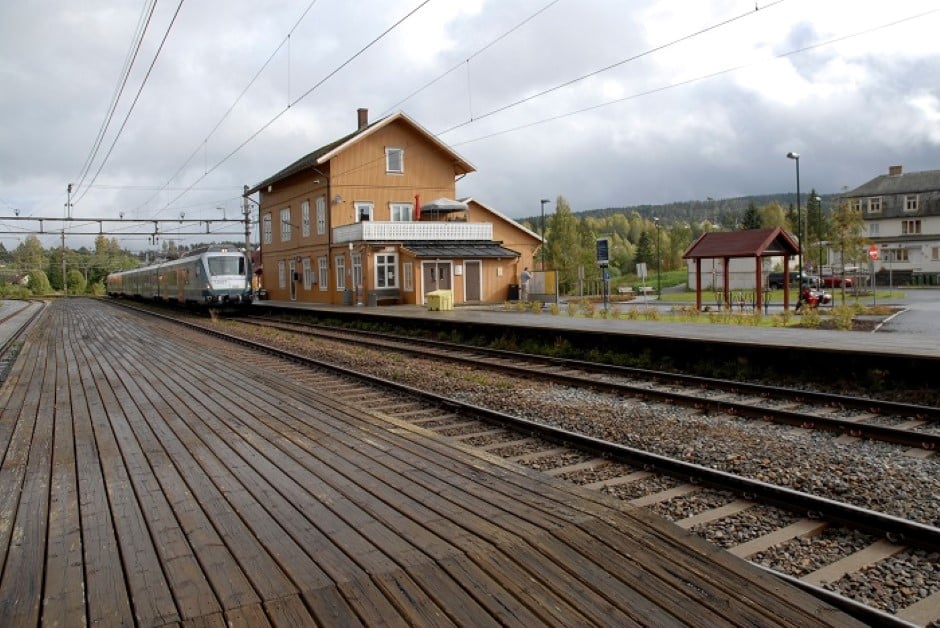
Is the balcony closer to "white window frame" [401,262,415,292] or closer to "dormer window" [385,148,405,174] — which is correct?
"white window frame" [401,262,415,292]

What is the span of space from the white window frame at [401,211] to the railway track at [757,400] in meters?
23.8

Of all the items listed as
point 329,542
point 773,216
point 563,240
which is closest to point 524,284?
point 329,542

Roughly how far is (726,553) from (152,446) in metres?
4.80

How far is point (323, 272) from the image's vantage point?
→ 1516 inches

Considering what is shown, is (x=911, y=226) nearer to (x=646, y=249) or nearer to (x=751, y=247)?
(x=646, y=249)

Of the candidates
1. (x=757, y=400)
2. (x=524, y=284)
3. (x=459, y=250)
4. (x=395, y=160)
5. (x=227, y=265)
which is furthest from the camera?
(x=395, y=160)

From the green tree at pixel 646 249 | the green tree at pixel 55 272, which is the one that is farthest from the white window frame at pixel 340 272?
the green tree at pixel 55 272

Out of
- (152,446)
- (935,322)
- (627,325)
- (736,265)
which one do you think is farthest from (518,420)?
(736,265)

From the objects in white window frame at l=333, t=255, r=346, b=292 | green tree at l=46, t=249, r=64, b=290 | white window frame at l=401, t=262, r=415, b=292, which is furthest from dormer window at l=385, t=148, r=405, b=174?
green tree at l=46, t=249, r=64, b=290

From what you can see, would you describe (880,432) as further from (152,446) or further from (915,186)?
(915,186)

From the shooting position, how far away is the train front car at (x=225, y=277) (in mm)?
31281

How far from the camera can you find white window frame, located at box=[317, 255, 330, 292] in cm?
3762

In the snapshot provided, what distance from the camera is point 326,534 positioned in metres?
3.83

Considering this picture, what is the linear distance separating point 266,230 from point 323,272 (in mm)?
12374
